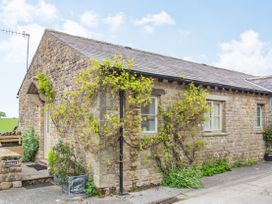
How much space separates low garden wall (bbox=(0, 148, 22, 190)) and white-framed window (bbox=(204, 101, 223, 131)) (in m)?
7.26

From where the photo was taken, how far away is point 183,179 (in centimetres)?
827

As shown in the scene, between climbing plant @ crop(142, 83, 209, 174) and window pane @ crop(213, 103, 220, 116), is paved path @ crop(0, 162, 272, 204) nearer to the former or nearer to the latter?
climbing plant @ crop(142, 83, 209, 174)

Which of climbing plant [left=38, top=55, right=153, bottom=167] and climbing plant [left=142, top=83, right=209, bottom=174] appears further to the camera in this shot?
climbing plant [left=142, top=83, right=209, bottom=174]

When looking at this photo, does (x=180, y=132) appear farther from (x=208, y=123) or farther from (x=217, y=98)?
(x=217, y=98)

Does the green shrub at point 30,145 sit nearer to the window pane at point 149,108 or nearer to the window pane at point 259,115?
the window pane at point 149,108

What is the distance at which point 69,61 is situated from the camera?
28.9 feet

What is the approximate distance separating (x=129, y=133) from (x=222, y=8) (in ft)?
27.5

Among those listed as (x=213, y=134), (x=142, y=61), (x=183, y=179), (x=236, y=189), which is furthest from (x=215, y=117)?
(x=142, y=61)

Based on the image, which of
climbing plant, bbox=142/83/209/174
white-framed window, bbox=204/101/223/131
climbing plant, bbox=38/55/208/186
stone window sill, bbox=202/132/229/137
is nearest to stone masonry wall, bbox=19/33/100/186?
climbing plant, bbox=38/55/208/186

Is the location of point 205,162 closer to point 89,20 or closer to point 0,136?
point 89,20

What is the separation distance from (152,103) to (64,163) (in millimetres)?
3420

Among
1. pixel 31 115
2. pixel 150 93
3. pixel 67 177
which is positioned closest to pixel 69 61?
pixel 150 93

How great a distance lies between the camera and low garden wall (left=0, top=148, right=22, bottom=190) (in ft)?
25.6

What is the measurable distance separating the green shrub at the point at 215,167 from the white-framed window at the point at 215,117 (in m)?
1.41
